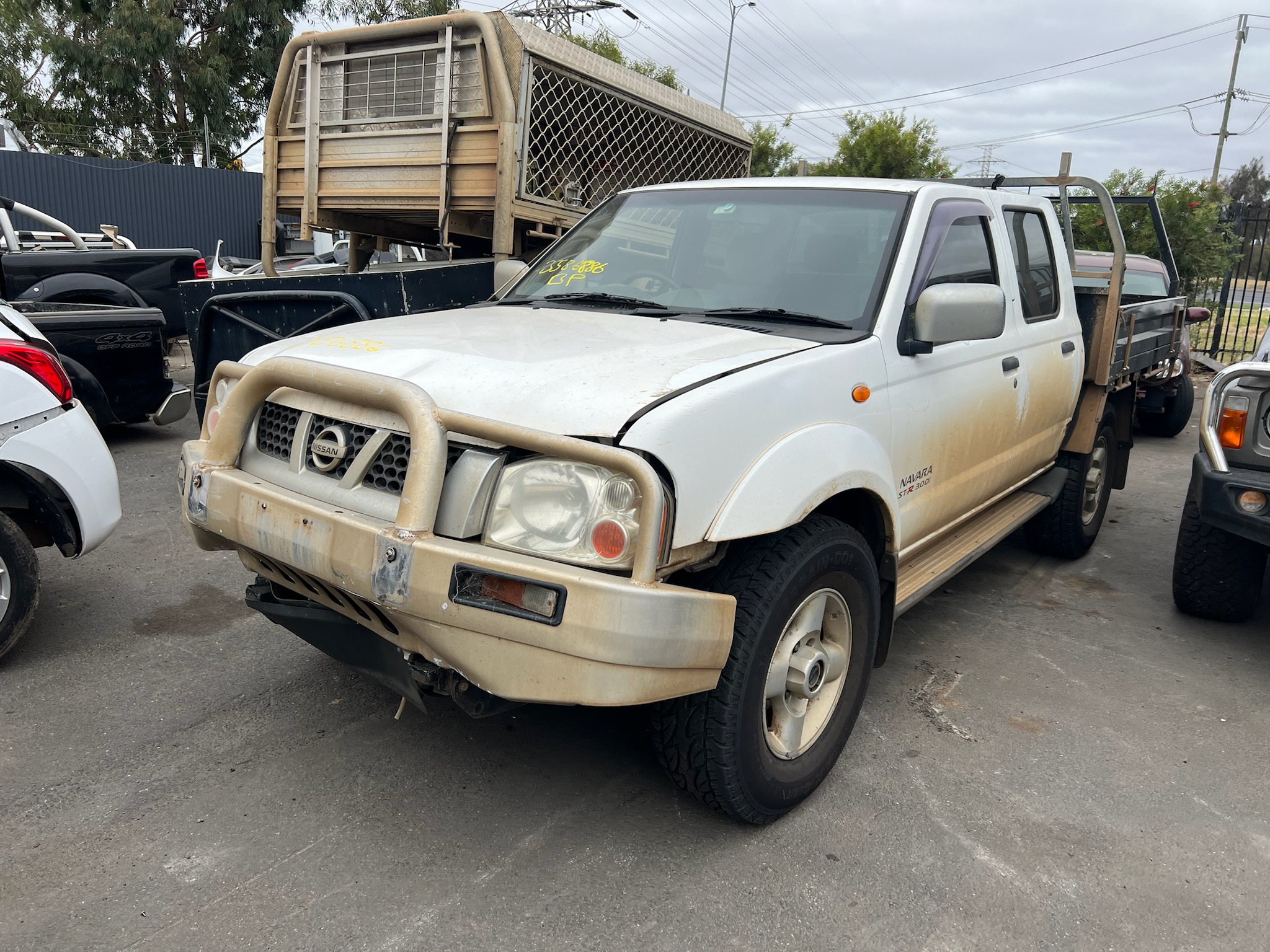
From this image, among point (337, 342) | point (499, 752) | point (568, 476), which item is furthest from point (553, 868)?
point (337, 342)

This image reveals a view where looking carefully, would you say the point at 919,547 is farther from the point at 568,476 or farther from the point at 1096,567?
the point at 1096,567

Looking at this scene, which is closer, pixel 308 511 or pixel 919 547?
pixel 308 511

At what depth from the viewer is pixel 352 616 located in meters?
2.63

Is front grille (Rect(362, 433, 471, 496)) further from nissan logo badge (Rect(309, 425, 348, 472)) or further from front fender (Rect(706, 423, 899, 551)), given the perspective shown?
front fender (Rect(706, 423, 899, 551))

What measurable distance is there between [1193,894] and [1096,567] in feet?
10.3

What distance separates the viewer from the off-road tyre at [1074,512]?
205 inches

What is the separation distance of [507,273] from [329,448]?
75.4 inches

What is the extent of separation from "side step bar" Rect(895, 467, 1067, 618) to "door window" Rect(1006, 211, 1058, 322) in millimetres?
891

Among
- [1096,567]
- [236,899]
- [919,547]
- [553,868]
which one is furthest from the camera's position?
[1096,567]

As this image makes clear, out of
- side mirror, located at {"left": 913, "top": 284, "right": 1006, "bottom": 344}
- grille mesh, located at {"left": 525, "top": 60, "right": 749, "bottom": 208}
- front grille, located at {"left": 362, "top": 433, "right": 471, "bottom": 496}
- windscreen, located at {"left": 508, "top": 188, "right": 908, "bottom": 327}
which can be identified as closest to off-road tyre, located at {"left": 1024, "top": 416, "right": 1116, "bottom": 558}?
side mirror, located at {"left": 913, "top": 284, "right": 1006, "bottom": 344}

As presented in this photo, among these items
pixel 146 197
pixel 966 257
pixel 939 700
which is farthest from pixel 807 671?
pixel 146 197

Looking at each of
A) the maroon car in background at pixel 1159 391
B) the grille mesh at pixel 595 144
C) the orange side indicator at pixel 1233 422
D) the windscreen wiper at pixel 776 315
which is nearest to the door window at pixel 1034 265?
the orange side indicator at pixel 1233 422

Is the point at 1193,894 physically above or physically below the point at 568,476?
below

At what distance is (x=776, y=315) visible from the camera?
319 cm
